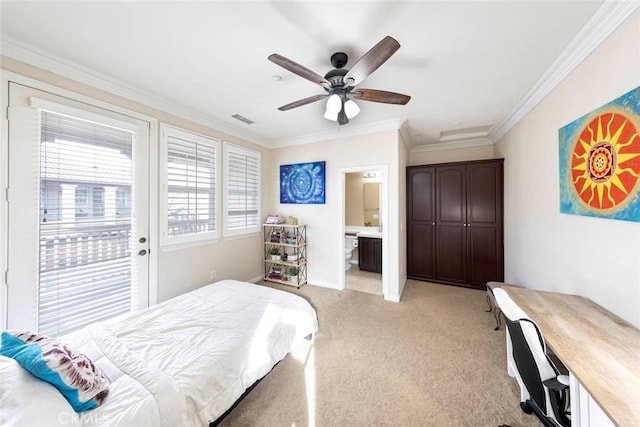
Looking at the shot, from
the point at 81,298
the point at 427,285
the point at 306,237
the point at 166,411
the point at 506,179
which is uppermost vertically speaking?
the point at 506,179

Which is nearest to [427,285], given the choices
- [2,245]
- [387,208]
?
[387,208]

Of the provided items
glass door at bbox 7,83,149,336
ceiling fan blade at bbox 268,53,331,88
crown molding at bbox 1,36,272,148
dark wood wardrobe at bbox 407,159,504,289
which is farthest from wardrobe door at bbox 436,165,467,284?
glass door at bbox 7,83,149,336

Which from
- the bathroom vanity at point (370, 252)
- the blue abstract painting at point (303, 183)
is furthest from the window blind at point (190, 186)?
the bathroom vanity at point (370, 252)

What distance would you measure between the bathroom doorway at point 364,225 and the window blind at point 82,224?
330cm

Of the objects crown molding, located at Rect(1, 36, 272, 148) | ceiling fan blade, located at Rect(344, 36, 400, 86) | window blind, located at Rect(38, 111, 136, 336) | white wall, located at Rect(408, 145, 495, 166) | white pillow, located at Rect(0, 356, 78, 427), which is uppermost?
crown molding, located at Rect(1, 36, 272, 148)

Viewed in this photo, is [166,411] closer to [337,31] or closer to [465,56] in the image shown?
[337,31]

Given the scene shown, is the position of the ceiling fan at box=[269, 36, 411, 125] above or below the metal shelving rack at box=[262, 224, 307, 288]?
above

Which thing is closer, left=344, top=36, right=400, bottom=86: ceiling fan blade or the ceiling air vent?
left=344, top=36, right=400, bottom=86: ceiling fan blade

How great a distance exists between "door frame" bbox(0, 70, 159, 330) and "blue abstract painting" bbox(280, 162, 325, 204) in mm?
1987

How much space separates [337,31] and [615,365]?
2.32 m

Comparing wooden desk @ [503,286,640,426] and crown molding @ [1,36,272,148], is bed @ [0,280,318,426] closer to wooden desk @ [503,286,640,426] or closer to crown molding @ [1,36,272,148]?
wooden desk @ [503,286,640,426]

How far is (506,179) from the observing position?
3.34 metres

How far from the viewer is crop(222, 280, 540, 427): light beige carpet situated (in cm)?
147

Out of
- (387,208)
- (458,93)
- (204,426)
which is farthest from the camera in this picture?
(387,208)
